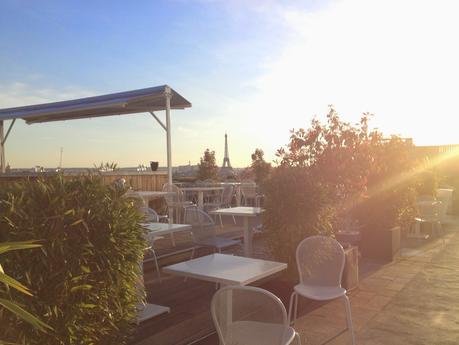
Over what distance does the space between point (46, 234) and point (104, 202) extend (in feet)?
1.01

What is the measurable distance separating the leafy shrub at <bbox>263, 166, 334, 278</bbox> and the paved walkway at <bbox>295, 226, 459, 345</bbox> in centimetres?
67

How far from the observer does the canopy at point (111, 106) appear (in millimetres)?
7473

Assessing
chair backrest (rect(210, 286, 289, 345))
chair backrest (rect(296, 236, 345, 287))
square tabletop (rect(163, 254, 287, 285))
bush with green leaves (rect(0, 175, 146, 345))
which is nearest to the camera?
bush with green leaves (rect(0, 175, 146, 345))

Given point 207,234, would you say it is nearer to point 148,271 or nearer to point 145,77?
point 148,271

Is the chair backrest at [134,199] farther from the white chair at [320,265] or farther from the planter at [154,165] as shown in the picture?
the planter at [154,165]

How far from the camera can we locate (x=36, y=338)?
170 centimetres

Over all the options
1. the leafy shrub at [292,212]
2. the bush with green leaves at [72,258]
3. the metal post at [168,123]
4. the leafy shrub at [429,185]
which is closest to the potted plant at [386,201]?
the leafy shrub at [292,212]

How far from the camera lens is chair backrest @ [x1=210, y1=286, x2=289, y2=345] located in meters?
1.85

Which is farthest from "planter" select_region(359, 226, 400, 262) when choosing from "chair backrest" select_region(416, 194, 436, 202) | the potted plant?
"chair backrest" select_region(416, 194, 436, 202)

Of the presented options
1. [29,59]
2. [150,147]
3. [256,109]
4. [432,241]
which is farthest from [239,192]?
[29,59]

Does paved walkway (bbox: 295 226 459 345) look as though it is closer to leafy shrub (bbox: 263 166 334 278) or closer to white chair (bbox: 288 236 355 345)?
white chair (bbox: 288 236 355 345)

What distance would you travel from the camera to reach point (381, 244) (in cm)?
557

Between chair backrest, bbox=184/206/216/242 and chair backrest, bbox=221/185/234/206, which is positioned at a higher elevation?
chair backrest, bbox=221/185/234/206

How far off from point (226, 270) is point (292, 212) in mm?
1436
